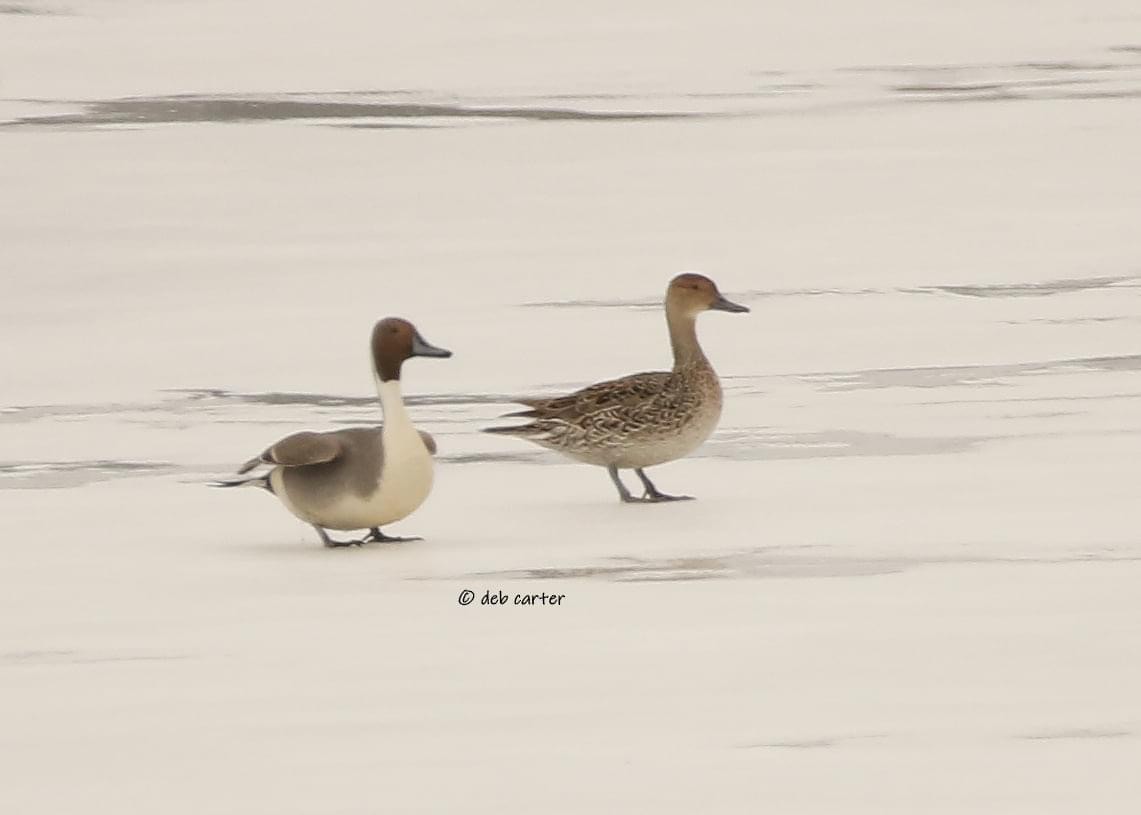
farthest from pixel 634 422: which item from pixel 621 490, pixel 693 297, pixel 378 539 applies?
pixel 378 539

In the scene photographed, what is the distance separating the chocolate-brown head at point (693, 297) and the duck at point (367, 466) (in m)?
1.43

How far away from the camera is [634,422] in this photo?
877 cm

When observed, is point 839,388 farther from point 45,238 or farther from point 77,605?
point 45,238

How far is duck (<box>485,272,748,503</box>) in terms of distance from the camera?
28.8 ft

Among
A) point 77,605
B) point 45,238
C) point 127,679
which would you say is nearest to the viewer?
point 127,679

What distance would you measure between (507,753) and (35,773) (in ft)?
3.30

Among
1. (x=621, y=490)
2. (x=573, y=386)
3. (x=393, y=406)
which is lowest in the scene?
(x=393, y=406)

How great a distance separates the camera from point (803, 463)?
9.32m

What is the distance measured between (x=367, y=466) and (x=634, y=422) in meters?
1.18

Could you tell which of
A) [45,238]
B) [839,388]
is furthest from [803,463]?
[45,238]

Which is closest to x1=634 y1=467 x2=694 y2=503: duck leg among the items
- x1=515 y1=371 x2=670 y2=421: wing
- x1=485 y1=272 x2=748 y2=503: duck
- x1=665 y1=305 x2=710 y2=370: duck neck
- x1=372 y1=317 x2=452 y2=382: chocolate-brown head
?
x1=485 y1=272 x2=748 y2=503: duck

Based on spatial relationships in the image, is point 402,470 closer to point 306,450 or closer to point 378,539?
point 306,450

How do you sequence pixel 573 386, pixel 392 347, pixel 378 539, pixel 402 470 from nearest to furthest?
pixel 402 470, pixel 392 347, pixel 378 539, pixel 573 386

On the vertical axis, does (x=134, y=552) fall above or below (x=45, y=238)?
below
